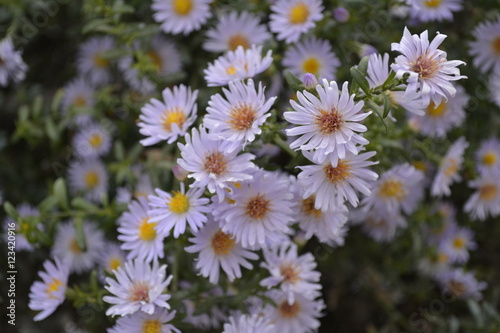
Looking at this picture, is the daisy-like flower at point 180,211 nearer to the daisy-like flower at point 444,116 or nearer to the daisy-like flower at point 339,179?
the daisy-like flower at point 339,179

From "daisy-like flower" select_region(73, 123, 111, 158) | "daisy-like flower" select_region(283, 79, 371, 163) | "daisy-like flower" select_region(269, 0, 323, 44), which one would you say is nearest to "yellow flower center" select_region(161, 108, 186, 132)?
"daisy-like flower" select_region(283, 79, 371, 163)

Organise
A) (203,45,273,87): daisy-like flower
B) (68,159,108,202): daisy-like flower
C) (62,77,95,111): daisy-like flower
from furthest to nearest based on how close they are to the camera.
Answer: (62,77,95,111): daisy-like flower, (68,159,108,202): daisy-like flower, (203,45,273,87): daisy-like flower

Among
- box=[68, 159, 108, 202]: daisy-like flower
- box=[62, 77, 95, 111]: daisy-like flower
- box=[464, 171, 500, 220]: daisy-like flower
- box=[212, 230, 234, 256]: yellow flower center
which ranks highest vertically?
box=[212, 230, 234, 256]: yellow flower center

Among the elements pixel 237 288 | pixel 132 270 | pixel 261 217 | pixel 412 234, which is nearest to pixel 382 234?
pixel 412 234

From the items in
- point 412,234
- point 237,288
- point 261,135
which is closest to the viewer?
point 261,135

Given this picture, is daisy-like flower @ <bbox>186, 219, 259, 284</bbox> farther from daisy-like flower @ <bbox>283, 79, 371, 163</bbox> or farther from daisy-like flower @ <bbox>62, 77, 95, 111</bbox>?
daisy-like flower @ <bbox>62, 77, 95, 111</bbox>

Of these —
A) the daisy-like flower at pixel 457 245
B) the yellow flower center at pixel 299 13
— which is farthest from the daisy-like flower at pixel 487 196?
the yellow flower center at pixel 299 13

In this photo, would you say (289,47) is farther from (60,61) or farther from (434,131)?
(60,61)
